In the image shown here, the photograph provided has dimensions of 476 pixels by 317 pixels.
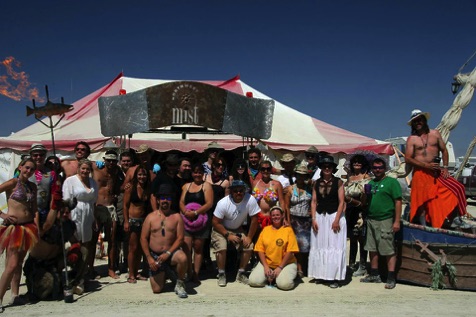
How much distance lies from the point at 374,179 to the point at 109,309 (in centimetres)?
317

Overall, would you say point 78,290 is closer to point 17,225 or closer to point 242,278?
point 17,225

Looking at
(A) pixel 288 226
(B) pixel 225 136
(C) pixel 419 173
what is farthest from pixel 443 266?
(B) pixel 225 136

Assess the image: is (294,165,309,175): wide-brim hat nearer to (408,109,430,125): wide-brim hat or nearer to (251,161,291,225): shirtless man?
(251,161,291,225): shirtless man

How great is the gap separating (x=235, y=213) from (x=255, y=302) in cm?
105

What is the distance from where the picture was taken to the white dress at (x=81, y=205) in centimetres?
441

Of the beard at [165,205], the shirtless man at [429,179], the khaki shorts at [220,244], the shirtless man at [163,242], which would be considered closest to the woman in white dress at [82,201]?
Answer: the shirtless man at [163,242]

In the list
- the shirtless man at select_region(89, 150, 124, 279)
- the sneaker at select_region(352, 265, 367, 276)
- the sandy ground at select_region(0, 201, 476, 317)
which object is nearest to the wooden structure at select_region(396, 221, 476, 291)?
the sandy ground at select_region(0, 201, 476, 317)

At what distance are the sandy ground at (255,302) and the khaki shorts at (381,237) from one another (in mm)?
414

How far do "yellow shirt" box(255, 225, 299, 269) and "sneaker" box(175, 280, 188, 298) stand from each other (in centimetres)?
94

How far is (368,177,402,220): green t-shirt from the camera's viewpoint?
4.73 meters

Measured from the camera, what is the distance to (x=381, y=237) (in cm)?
473

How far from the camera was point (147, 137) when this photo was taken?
9586 millimetres

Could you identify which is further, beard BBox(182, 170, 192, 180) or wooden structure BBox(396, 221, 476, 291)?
beard BBox(182, 170, 192, 180)

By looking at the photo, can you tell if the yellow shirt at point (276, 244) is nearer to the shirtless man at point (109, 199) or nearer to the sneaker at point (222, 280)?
the sneaker at point (222, 280)
